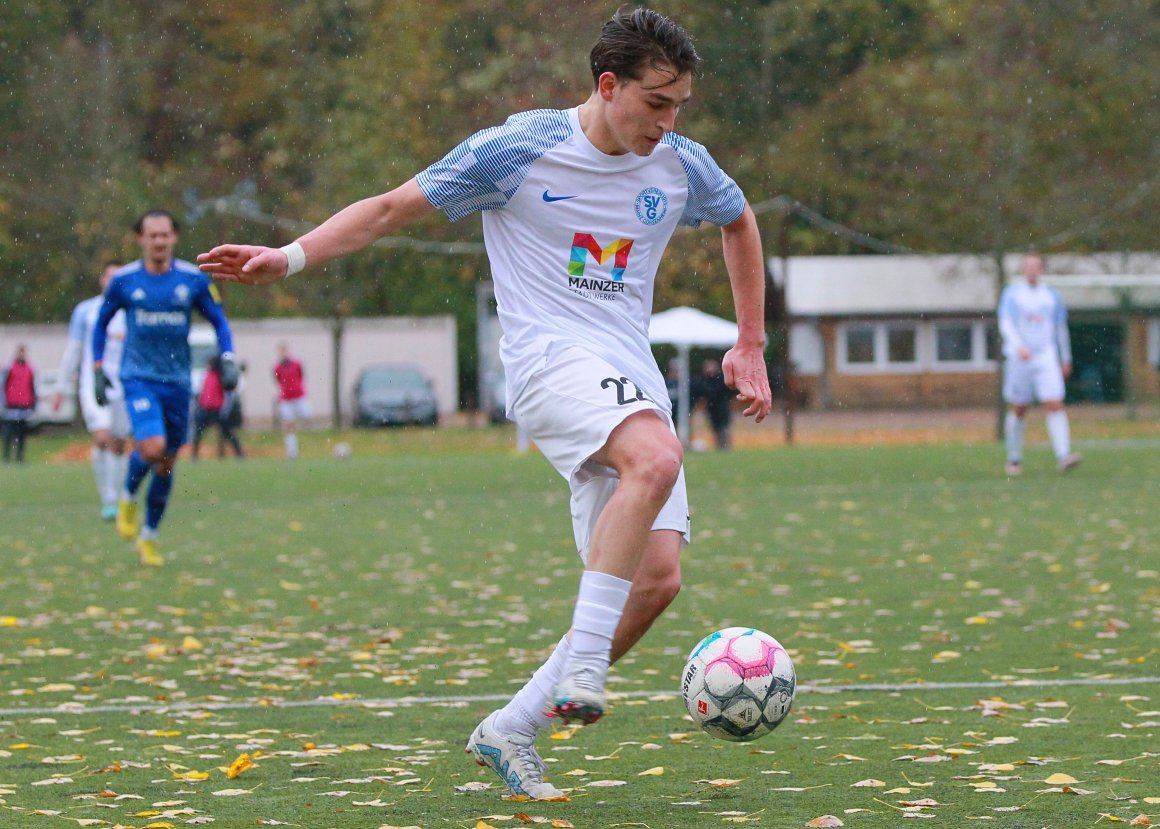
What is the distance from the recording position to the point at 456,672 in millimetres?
7391

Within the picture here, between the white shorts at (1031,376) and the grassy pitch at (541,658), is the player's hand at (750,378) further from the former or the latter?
the white shorts at (1031,376)

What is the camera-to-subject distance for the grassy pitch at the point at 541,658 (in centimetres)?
486

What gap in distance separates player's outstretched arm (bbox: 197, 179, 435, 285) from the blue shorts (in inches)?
269

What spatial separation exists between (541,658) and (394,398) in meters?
Answer: 34.8

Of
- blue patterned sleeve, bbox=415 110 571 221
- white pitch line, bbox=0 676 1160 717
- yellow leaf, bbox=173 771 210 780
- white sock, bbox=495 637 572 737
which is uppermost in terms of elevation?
blue patterned sleeve, bbox=415 110 571 221

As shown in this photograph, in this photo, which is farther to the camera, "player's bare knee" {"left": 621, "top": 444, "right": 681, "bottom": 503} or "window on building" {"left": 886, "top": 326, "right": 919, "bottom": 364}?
"window on building" {"left": 886, "top": 326, "right": 919, "bottom": 364}

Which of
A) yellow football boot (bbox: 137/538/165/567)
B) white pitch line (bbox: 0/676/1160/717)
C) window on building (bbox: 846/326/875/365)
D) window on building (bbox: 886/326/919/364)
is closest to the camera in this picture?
white pitch line (bbox: 0/676/1160/717)

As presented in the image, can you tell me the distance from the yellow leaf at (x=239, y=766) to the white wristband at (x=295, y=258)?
4.94ft

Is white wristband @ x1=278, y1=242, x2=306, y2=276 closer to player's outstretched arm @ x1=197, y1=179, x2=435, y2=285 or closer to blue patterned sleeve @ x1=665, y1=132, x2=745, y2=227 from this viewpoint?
player's outstretched arm @ x1=197, y1=179, x2=435, y2=285

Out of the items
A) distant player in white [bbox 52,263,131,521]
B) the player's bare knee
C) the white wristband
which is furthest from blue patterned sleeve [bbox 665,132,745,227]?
distant player in white [bbox 52,263,131,521]

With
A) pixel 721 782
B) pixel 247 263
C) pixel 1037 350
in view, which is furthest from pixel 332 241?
pixel 1037 350

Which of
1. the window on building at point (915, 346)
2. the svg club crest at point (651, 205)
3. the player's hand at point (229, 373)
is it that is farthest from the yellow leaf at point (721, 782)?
the window on building at point (915, 346)

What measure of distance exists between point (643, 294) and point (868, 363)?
156 feet

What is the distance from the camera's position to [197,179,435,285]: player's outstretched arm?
15.5ft
